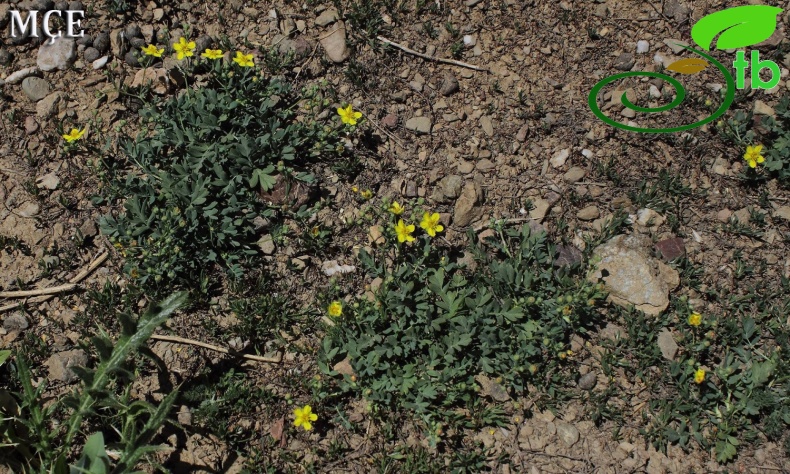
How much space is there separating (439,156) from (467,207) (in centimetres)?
52

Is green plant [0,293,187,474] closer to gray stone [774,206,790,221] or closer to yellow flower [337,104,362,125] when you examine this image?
yellow flower [337,104,362,125]

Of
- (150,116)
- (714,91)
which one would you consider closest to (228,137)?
(150,116)

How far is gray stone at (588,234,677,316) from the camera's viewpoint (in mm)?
4414

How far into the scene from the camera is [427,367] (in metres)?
4.10

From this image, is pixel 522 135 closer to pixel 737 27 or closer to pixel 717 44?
pixel 717 44

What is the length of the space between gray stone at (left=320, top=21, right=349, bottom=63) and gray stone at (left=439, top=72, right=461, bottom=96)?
0.79m

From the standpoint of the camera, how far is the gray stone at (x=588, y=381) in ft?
13.9

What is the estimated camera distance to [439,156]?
195 inches

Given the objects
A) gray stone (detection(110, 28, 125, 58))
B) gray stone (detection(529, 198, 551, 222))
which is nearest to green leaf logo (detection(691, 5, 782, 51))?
gray stone (detection(529, 198, 551, 222))

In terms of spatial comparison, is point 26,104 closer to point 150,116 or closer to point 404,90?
point 150,116

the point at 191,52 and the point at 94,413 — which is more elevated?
the point at 191,52

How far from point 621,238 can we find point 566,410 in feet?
4.22

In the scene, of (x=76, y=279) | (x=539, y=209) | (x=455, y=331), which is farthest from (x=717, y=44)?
Answer: (x=76, y=279)

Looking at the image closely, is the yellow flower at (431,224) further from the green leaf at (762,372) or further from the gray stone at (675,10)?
the gray stone at (675,10)
